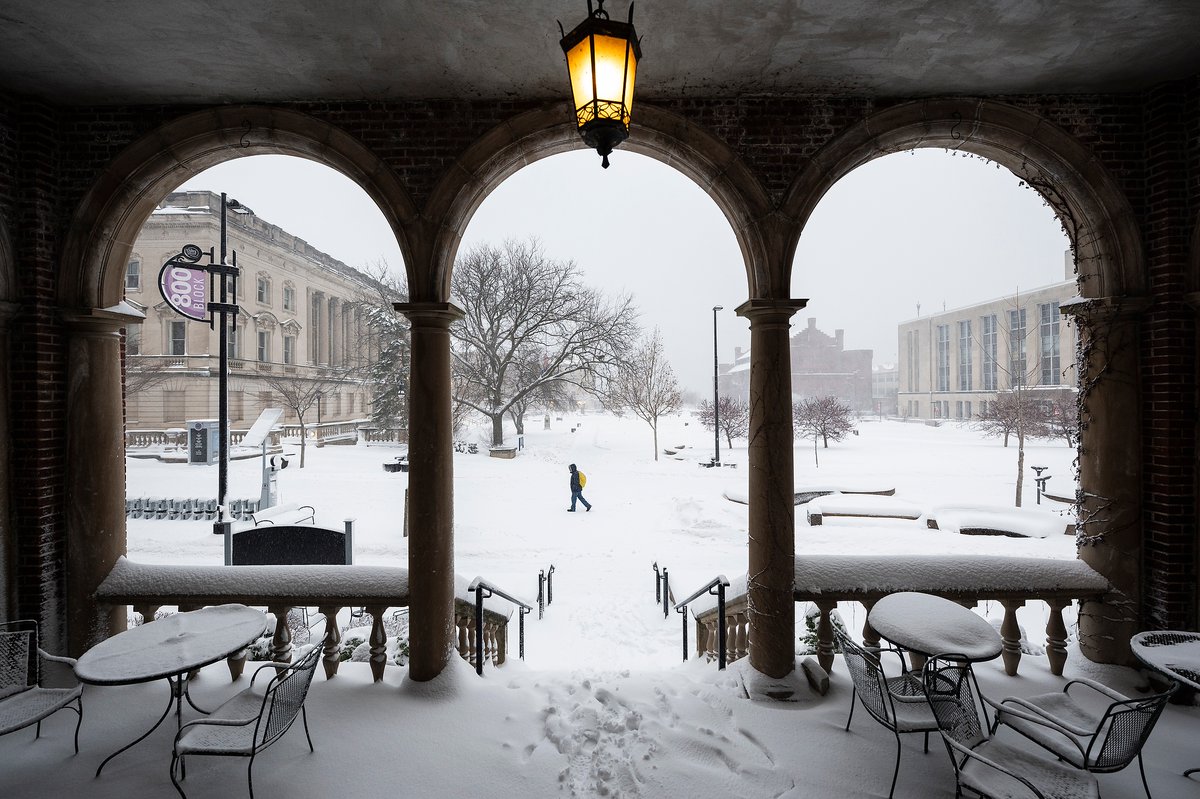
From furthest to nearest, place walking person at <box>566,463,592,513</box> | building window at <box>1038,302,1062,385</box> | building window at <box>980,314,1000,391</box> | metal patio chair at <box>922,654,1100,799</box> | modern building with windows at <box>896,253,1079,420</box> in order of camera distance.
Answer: building window at <box>980,314,1000,391</box> < modern building with windows at <box>896,253,1079,420</box> < building window at <box>1038,302,1062,385</box> < walking person at <box>566,463,592,513</box> < metal patio chair at <box>922,654,1100,799</box>

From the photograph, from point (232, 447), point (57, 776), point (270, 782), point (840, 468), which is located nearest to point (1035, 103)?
point (270, 782)

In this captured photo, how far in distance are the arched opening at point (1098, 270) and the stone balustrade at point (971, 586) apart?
12.4 inches

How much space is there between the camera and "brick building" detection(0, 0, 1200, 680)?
14.0 feet

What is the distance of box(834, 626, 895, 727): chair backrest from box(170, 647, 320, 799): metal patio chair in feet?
11.3

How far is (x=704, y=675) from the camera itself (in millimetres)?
4484

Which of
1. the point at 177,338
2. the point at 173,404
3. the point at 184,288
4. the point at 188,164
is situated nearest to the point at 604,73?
the point at 188,164

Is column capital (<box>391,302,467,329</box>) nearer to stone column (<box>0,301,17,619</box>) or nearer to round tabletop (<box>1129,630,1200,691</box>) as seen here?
stone column (<box>0,301,17,619</box>)

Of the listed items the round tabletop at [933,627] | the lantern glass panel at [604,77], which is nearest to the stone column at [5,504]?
the lantern glass panel at [604,77]

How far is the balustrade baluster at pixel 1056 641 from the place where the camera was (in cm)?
439

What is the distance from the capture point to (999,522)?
1053 cm

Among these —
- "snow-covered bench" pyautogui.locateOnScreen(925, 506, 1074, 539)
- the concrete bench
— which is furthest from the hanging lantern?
"snow-covered bench" pyautogui.locateOnScreen(925, 506, 1074, 539)

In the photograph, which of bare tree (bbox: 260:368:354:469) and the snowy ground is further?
bare tree (bbox: 260:368:354:469)

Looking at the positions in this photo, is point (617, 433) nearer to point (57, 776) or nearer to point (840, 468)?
point (840, 468)

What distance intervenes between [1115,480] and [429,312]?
6.15 m
